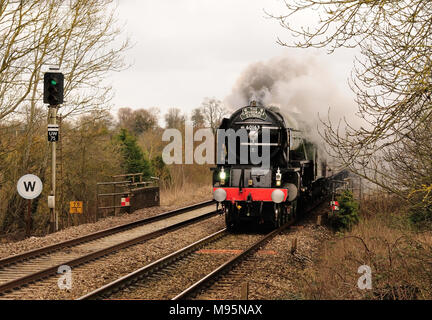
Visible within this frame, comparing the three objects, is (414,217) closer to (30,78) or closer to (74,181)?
(30,78)

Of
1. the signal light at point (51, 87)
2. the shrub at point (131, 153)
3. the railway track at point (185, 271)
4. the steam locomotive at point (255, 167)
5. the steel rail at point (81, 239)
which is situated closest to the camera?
the railway track at point (185, 271)

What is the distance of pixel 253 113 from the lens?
13.6 meters

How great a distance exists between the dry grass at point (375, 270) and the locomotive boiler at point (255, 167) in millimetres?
2085

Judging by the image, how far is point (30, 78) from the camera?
631 inches

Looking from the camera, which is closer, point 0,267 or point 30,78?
point 0,267

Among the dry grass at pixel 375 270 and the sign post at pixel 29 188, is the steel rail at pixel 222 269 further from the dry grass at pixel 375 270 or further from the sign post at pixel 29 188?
the sign post at pixel 29 188

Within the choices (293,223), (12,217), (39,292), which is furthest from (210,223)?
(12,217)

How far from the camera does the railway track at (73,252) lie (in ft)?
28.6

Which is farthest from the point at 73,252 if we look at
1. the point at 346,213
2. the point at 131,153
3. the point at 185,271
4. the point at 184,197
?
the point at 131,153

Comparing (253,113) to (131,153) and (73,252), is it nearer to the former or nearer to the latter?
(73,252)

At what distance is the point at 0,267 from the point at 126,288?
3190 millimetres

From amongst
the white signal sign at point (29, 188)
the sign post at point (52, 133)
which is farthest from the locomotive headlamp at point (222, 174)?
the white signal sign at point (29, 188)

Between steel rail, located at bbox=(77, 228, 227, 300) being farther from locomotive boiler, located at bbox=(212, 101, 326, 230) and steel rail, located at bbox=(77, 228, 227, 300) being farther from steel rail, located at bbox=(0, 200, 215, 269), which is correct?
steel rail, located at bbox=(0, 200, 215, 269)

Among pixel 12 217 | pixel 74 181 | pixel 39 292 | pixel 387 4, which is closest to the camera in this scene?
pixel 387 4
